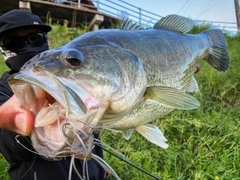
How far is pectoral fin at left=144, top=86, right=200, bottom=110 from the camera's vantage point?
1.26 m

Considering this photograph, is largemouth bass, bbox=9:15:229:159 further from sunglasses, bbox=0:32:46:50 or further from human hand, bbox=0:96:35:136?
sunglasses, bbox=0:32:46:50

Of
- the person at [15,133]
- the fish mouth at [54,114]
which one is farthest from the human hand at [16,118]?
the person at [15,133]

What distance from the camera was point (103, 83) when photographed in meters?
1.02

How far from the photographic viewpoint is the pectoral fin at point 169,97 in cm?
126

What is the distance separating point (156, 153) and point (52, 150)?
245 cm

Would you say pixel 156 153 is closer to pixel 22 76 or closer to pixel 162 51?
pixel 162 51

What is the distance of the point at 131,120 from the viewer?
1.25m

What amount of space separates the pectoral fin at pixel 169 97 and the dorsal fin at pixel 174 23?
1.69ft

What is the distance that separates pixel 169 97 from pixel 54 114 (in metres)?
0.59

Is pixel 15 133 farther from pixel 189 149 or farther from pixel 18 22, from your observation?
pixel 189 149

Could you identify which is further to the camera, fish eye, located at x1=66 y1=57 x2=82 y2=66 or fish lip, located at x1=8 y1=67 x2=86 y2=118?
fish eye, located at x1=66 y1=57 x2=82 y2=66

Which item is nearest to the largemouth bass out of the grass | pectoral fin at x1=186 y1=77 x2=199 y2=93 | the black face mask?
pectoral fin at x1=186 y1=77 x2=199 y2=93

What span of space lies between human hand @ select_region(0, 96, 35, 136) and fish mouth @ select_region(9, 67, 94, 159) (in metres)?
0.02

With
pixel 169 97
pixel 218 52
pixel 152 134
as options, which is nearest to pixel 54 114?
pixel 169 97
